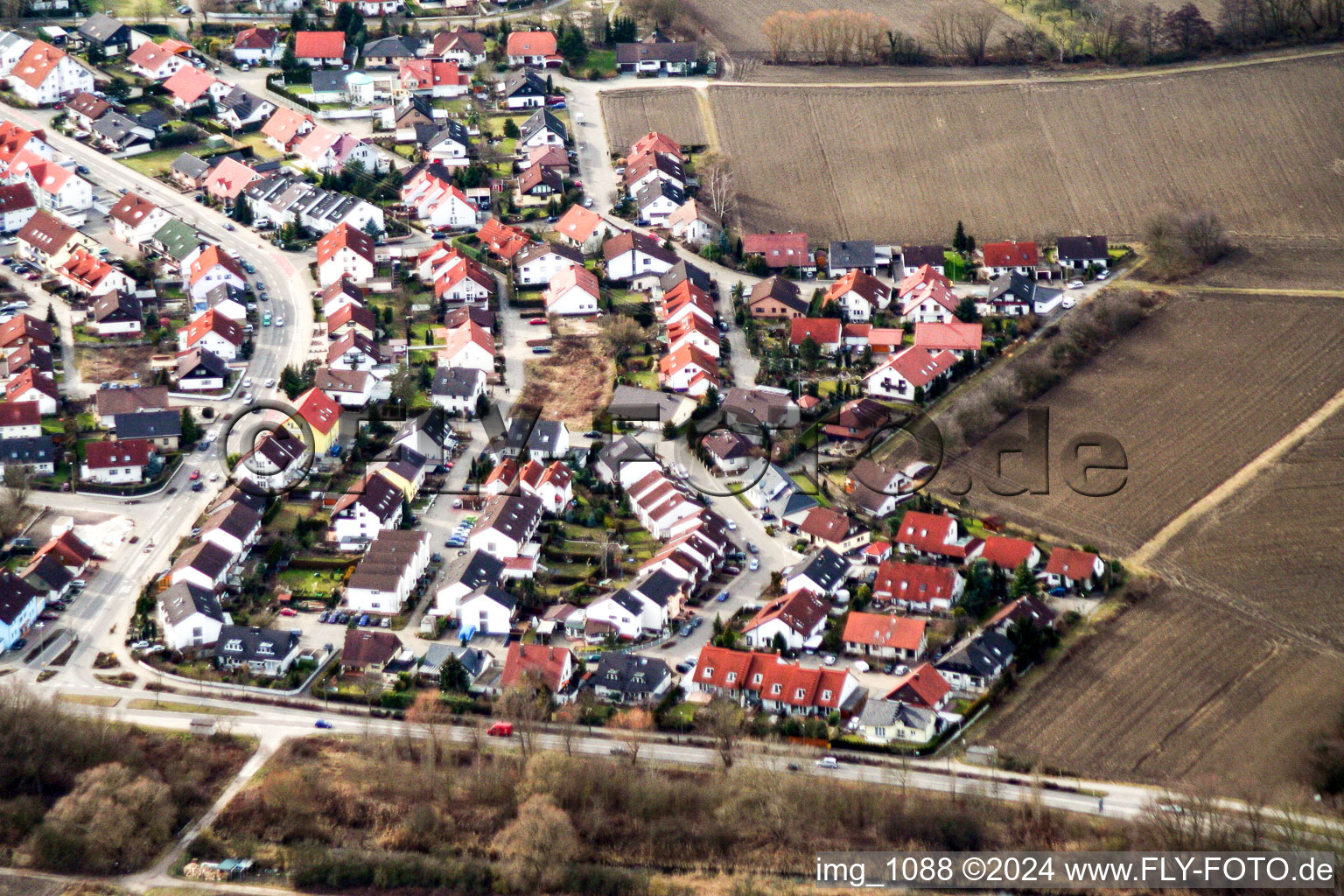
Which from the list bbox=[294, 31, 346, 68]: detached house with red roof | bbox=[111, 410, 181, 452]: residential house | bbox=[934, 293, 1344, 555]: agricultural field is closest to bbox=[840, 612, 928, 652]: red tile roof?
bbox=[934, 293, 1344, 555]: agricultural field

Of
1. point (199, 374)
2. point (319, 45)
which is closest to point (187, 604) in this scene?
point (199, 374)

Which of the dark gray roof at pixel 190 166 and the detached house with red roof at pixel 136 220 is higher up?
the dark gray roof at pixel 190 166

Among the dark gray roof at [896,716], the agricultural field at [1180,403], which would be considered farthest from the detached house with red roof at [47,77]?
the dark gray roof at [896,716]

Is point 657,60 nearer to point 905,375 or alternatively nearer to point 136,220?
point 136,220

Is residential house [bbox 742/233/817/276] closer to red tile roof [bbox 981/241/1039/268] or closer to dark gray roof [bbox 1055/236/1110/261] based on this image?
red tile roof [bbox 981/241/1039/268]

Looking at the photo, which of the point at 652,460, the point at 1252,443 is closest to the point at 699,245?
the point at 652,460

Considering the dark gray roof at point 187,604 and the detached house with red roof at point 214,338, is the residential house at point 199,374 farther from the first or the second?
the dark gray roof at point 187,604

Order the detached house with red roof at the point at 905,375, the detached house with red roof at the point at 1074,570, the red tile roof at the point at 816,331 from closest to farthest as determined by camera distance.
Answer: the detached house with red roof at the point at 1074,570 < the detached house with red roof at the point at 905,375 < the red tile roof at the point at 816,331
